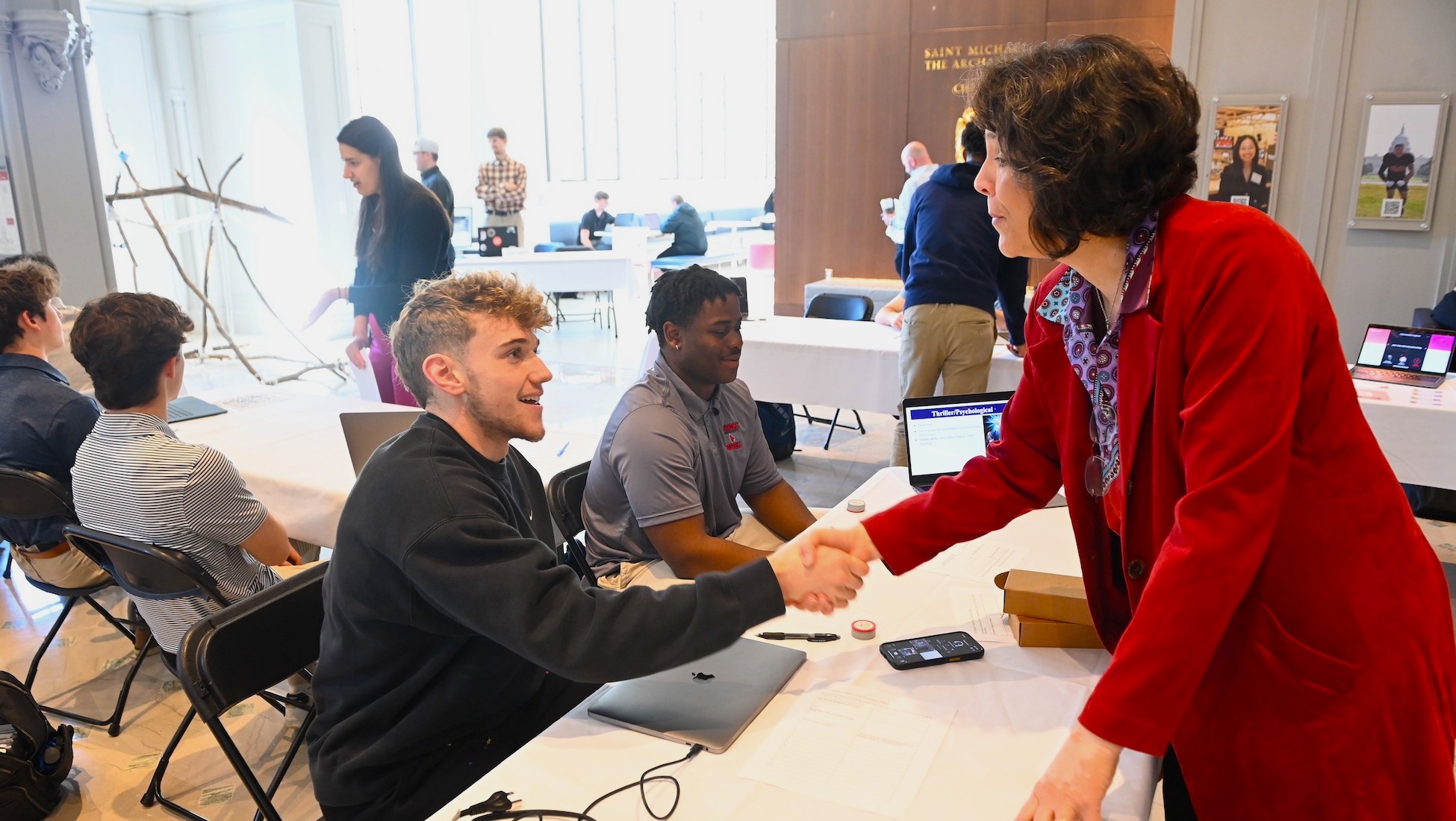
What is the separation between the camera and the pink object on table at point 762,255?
11.6m

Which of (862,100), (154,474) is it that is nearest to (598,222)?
(862,100)

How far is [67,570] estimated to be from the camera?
2.92 m

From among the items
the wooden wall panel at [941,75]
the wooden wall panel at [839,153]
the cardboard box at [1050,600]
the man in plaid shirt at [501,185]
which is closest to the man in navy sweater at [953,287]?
the cardboard box at [1050,600]

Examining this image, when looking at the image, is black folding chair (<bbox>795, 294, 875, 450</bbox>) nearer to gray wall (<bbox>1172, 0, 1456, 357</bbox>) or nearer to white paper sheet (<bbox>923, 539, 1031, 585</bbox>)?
gray wall (<bbox>1172, 0, 1456, 357</bbox>)

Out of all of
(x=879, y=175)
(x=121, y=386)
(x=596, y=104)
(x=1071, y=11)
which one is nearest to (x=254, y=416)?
(x=121, y=386)

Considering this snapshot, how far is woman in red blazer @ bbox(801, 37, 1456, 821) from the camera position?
1.02m

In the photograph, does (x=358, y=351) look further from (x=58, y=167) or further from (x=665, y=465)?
(x=665, y=465)

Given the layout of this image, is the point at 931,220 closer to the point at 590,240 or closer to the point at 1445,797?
the point at 1445,797

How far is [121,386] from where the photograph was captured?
93.4 inches

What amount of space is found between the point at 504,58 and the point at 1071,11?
28.3ft

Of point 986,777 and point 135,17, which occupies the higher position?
point 135,17

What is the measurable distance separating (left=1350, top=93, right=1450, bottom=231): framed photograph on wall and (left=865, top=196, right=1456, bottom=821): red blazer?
19.1ft

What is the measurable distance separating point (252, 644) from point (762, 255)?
10251 millimetres

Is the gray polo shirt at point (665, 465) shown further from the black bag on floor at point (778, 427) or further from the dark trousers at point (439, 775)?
the black bag on floor at point (778, 427)
